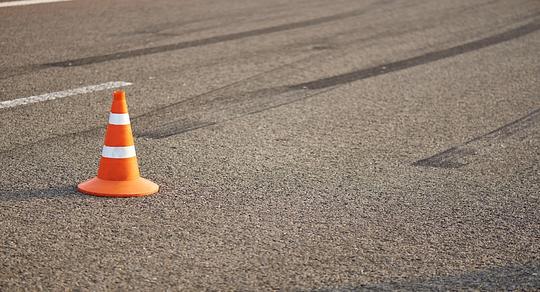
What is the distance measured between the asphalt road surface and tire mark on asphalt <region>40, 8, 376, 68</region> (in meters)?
0.04

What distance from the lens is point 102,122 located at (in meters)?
8.15

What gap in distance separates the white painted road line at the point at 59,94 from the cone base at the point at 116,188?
276 cm

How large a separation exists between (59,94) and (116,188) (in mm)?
3338

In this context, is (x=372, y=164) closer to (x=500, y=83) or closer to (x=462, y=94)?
(x=462, y=94)

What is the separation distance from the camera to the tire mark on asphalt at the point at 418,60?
10.0m

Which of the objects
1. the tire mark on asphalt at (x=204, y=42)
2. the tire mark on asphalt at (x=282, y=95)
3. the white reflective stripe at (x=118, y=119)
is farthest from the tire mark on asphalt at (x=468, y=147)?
the tire mark on asphalt at (x=204, y=42)

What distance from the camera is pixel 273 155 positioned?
284 inches

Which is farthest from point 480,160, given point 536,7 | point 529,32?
point 536,7

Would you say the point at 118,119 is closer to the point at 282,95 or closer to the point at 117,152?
the point at 117,152

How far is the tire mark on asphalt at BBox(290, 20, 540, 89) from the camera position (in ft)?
32.8

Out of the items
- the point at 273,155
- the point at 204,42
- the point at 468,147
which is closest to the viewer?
the point at 273,155

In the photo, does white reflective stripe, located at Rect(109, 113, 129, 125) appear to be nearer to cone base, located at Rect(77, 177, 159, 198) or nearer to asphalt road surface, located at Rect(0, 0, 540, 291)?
cone base, located at Rect(77, 177, 159, 198)

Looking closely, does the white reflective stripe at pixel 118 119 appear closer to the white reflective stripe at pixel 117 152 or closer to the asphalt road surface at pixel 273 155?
the white reflective stripe at pixel 117 152

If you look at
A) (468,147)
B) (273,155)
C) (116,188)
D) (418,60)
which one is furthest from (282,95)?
(116,188)
